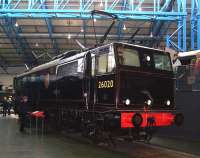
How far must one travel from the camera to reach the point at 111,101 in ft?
41.8

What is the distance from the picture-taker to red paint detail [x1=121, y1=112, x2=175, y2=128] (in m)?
12.1

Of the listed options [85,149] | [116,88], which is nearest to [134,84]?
[116,88]

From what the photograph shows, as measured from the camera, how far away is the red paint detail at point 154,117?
12133mm

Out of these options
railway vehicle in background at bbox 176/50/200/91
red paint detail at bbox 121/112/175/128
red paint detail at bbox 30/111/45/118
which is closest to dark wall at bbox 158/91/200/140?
railway vehicle in background at bbox 176/50/200/91

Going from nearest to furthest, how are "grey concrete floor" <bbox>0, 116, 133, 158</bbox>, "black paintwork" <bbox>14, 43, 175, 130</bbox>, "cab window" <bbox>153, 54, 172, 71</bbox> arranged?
"grey concrete floor" <bbox>0, 116, 133, 158</bbox> < "black paintwork" <bbox>14, 43, 175, 130</bbox> < "cab window" <bbox>153, 54, 172, 71</bbox>

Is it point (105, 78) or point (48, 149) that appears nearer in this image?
point (105, 78)

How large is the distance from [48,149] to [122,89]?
320 cm

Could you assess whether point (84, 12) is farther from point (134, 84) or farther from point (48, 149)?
point (134, 84)

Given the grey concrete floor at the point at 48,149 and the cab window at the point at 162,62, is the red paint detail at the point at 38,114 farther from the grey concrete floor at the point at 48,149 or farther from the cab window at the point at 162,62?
the cab window at the point at 162,62

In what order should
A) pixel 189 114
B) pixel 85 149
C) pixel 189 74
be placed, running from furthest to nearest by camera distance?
pixel 189 74 < pixel 189 114 < pixel 85 149

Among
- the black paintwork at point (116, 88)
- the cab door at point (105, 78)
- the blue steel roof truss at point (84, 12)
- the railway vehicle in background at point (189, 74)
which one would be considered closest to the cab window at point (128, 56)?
the black paintwork at point (116, 88)

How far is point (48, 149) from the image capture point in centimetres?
1377

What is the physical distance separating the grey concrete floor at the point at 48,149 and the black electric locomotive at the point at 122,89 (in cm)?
70

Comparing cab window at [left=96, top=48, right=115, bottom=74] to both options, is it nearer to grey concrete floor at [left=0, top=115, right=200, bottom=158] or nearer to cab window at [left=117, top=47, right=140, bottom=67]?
cab window at [left=117, top=47, right=140, bottom=67]
